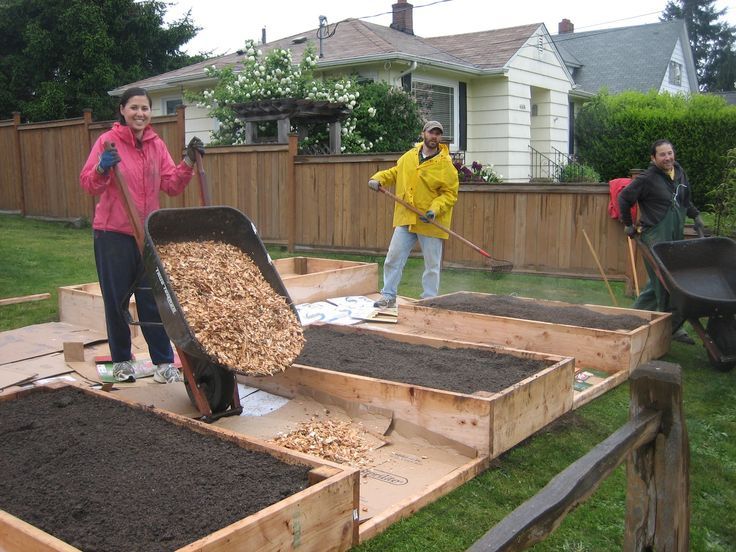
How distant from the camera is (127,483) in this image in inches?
119

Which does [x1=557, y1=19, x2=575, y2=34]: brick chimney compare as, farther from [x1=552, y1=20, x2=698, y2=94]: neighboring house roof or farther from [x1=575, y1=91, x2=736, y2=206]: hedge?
[x1=575, y1=91, x2=736, y2=206]: hedge

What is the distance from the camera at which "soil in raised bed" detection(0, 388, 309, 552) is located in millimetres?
2678

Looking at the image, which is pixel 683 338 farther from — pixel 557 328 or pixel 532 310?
pixel 557 328

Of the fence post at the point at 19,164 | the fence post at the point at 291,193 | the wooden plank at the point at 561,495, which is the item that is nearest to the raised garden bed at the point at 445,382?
the wooden plank at the point at 561,495

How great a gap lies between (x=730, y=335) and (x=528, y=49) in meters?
13.1

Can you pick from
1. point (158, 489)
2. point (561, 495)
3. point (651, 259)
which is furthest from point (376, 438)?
point (651, 259)

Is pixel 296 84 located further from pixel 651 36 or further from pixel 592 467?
pixel 651 36

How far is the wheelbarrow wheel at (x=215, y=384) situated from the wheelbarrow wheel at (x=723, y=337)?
3.62 m

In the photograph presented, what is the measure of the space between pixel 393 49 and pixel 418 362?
11003 millimetres

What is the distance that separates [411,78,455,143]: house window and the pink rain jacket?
35.8 ft

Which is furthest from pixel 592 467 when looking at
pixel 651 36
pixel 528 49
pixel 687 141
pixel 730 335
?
pixel 651 36

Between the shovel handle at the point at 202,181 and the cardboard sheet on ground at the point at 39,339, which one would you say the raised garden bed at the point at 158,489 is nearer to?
the shovel handle at the point at 202,181

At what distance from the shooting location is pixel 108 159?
14.9ft

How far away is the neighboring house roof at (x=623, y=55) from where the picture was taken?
26859 mm
